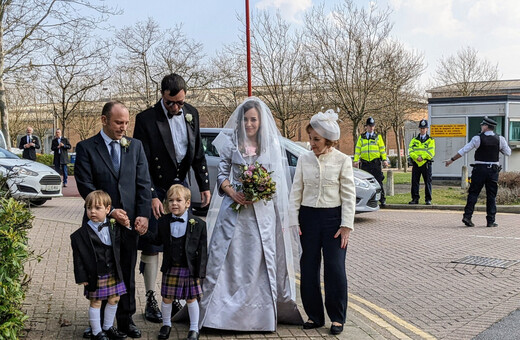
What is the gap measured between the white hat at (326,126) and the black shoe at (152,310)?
2082 millimetres

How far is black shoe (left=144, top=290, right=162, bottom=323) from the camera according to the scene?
5.31 metres

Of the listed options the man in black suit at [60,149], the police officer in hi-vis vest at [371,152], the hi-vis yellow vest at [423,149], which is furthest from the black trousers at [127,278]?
the man in black suit at [60,149]

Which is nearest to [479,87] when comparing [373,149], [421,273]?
[373,149]

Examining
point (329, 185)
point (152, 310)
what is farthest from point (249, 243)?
point (152, 310)

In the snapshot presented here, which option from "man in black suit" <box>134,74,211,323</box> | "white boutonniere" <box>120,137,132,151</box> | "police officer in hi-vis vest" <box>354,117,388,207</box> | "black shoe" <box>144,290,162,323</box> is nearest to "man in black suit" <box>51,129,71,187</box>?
"police officer in hi-vis vest" <box>354,117,388,207</box>

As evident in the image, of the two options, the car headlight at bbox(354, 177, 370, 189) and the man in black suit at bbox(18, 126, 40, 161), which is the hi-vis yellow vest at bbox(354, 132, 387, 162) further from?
the man in black suit at bbox(18, 126, 40, 161)

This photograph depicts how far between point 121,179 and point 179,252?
74cm

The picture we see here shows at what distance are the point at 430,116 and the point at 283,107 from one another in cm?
1359

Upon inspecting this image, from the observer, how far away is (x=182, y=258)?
15.8 feet

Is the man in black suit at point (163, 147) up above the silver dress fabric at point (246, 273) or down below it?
above

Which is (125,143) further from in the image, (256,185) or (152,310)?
(152,310)

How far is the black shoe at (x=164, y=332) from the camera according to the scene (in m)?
4.80

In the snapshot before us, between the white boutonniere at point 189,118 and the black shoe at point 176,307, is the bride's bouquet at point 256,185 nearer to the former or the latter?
the white boutonniere at point 189,118

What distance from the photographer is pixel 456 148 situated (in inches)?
916
